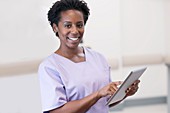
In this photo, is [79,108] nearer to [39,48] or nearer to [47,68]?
[47,68]

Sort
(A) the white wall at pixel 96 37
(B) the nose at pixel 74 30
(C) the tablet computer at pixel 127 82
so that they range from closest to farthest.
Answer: (C) the tablet computer at pixel 127 82
(B) the nose at pixel 74 30
(A) the white wall at pixel 96 37

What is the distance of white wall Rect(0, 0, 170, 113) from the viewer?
8.04ft

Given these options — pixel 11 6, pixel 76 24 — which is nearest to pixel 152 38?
pixel 11 6

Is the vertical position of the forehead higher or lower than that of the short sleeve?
higher

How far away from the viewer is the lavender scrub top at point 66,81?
3.73 feet

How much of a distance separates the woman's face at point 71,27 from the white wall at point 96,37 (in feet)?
4.39

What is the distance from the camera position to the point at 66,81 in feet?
3.76

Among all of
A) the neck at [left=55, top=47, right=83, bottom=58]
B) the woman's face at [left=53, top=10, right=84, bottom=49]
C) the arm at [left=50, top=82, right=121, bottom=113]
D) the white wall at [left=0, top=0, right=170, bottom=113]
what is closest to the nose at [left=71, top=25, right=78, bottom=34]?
the woman's face at [left=53, top=10, right=84, bottom=49]

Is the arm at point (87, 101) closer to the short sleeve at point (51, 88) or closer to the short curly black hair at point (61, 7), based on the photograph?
the short sleeve at point (51, 88)

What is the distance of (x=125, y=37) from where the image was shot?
3430mm

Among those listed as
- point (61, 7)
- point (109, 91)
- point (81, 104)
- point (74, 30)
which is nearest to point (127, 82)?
point (109, 91)

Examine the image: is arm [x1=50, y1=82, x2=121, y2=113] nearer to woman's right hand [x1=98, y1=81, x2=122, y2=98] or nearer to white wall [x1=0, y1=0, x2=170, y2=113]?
woman's right hand [x1=98, y1=81, x2=122, y2=98]

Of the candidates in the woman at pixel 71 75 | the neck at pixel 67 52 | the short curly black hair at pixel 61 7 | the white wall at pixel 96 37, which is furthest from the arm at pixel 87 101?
the white wall at pixel 96 37

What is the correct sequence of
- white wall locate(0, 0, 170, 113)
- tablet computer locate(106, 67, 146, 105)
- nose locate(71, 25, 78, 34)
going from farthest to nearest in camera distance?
white wall locate(0, 0, 170, 113), nose locate(71, 25, 78, 34), tablet computer locate(106, 67, 146, 105)
